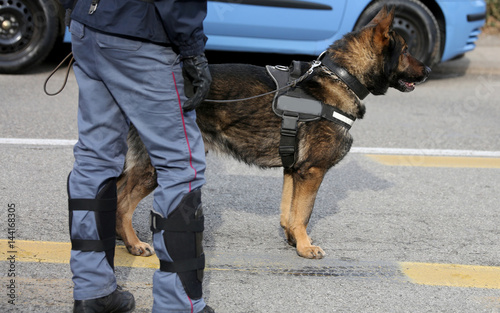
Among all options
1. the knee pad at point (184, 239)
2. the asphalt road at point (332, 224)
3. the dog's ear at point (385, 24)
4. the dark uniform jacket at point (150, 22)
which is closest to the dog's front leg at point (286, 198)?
the asphalt road at point (332, 224)

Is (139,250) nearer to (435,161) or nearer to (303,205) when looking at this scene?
(303,205)

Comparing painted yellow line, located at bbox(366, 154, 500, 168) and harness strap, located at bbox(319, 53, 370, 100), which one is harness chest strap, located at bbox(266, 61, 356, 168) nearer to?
harness strap, located at bbox(319, 53, 370, 100)

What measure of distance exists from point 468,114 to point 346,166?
7.64ft

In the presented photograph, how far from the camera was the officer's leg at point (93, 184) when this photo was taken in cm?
258

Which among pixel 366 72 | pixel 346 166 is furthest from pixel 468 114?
pixel 366 72

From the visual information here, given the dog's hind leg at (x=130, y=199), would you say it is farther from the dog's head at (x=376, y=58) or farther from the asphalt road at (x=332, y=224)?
the dog's head at (x=376, y=58)

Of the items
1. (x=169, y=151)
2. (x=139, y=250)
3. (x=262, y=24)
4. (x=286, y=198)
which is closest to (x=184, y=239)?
(x=169, y=151)

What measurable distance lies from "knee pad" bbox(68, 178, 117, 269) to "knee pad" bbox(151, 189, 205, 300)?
0.23 m

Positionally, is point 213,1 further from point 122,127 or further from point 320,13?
point 122,127

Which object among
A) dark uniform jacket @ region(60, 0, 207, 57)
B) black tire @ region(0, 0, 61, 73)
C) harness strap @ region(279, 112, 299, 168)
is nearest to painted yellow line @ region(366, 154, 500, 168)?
harness strap @ region(279, 112, 299, 168)

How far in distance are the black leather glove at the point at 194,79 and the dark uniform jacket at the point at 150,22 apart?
0.13ft

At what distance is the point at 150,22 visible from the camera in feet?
7.79

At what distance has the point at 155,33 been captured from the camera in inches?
93.7

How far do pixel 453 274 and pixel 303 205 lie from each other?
2.87 feet
